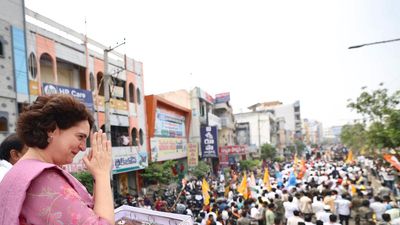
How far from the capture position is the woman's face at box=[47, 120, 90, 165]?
1.30 m

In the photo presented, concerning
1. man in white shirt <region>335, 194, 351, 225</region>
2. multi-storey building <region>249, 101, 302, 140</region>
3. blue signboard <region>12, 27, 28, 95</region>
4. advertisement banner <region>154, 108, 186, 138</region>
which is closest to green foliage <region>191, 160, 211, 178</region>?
advertisement banner <region>154, 108, 186, 138</region>

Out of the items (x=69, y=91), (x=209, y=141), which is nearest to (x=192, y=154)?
(x=209, y=141)

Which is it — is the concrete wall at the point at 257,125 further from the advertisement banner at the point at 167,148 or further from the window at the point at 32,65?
the window at the point at 32,65

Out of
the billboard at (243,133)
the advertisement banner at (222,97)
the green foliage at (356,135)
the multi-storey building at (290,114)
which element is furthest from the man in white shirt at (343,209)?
the multi-storey building at (290,114)

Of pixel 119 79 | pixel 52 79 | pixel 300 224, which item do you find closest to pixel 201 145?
pixel 119 79

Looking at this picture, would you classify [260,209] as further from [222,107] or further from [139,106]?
[222,107]

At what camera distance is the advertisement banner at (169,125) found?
2127cm

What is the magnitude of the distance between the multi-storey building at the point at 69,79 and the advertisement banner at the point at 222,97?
1661 centimetres

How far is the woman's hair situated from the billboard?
152 ft

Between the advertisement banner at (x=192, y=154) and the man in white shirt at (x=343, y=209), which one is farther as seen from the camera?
the advertisement banner at (x=192, y=154)

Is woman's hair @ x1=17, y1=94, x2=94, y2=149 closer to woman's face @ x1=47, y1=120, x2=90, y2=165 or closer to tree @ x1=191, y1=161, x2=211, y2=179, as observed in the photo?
woman's face @ x1=47, y1=120, x2=90, y2=165

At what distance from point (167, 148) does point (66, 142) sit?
67.7 feet

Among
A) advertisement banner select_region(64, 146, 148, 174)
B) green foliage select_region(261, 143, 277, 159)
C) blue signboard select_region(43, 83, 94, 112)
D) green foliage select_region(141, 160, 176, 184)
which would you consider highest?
blue signboard select_region(43, 83, 94, 112)

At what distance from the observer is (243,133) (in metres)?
49.4
